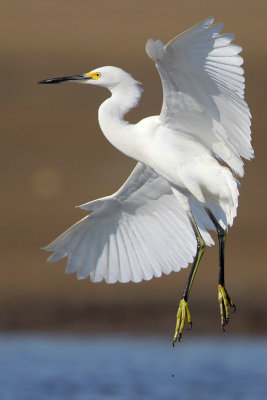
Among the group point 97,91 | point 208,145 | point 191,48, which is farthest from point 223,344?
point 97,91

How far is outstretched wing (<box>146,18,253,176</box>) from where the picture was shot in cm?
781

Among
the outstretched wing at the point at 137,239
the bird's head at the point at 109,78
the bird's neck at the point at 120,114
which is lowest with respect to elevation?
the outstretched wing at the point at 137,239

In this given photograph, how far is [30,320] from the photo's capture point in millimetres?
14484

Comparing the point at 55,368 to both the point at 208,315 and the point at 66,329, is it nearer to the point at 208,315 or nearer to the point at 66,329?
the point at 66,329

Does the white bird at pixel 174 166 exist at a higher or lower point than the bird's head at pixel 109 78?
lower

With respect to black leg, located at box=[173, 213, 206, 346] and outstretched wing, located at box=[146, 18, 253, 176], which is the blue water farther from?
outstretched wing, located at box=[146, 18, 253, 176]

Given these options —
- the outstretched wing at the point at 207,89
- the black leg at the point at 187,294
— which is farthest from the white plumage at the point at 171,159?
the black leg at the point at 187,294

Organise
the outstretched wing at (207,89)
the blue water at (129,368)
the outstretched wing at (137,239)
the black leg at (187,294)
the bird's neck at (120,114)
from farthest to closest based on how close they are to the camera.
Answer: the blue water at (129,368), the outstretched wing at (137,239), the bird's neck at (120,114), the black leg at (187,294), the outstretched wing at (207,89)

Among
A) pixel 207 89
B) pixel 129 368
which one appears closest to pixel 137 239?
pixel 207 89

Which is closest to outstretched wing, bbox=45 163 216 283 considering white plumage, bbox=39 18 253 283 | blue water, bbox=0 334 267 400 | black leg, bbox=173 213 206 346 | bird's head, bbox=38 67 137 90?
white plumage, bbox=39 18 253 283

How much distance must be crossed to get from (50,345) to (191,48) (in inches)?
244

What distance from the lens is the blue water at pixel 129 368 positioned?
1111 centimetres

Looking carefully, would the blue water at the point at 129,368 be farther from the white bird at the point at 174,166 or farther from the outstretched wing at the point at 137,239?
the white bird at the point at 174,166

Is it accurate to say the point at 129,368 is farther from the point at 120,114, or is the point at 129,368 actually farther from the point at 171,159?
the point at 120,114
